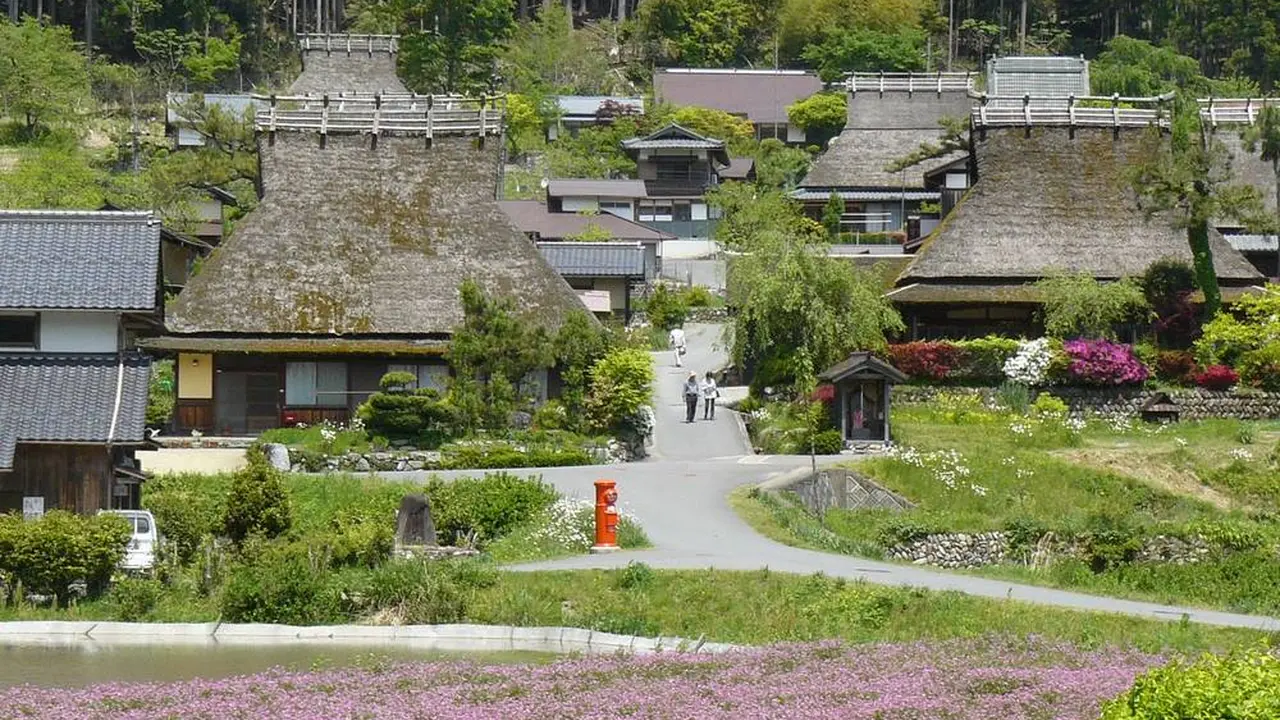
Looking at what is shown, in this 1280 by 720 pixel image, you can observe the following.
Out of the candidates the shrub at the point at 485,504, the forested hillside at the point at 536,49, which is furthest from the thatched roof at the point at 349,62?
the shrub at the point at 485,504

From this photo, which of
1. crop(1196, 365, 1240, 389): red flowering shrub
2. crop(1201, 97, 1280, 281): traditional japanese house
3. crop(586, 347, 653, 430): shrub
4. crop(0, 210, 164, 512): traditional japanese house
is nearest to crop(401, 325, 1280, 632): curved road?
crop(586, 347, 653, 430): shrub

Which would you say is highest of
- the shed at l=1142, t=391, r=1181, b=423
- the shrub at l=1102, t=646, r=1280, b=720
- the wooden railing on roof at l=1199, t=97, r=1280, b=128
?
the wooden railing on roof at l=1199, t=97, r=1280, b=128

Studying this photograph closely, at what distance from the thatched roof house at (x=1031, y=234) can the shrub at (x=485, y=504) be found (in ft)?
67.5

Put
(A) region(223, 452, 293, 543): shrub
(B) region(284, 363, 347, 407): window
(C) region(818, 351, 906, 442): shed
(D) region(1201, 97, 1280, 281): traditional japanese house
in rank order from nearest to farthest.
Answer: (A) region(223, 452, 293, 543): shrub, (C) region(818, 351, 906, 442): shed, (B) region(284, 363, 347, 407): window, (D) region(1201, 97, 1280, 281): traditional japanese house

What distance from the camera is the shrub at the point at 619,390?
45.0 m

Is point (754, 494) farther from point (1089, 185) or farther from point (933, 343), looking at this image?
point (1089, 185)

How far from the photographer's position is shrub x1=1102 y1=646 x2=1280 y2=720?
48.7 ft

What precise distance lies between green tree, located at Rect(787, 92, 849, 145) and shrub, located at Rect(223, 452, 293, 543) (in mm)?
68936

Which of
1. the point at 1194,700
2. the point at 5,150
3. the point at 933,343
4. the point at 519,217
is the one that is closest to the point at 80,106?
the point at 5,150

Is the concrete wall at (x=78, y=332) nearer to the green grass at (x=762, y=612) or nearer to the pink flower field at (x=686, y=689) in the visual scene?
the green grass at (x=762, y=612)

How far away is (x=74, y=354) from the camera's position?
115 feet

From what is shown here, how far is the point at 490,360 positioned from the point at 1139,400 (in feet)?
49.2

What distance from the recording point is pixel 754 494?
3731 cm

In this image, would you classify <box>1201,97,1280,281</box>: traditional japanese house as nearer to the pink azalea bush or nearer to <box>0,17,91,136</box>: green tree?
the pink azalea bush
